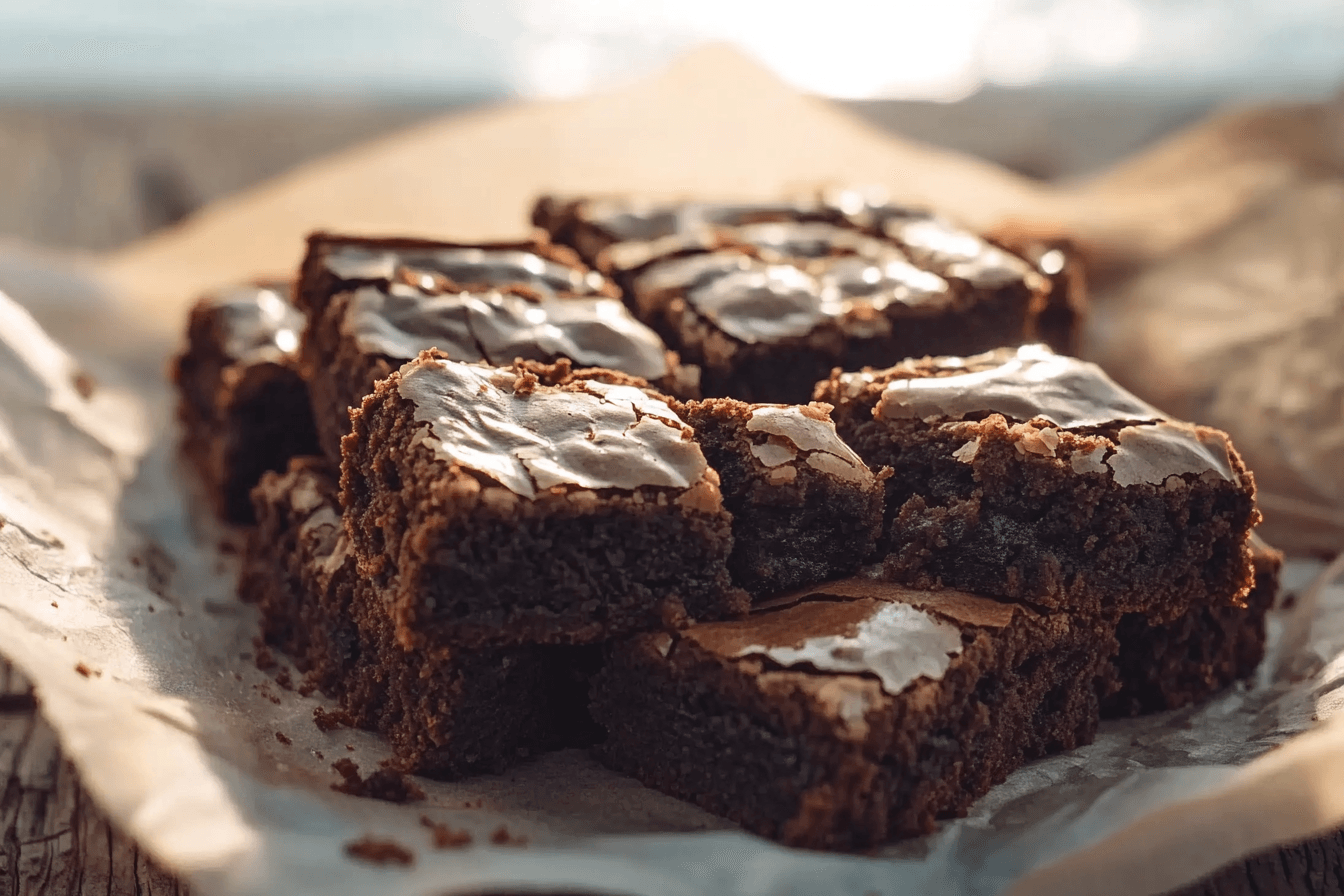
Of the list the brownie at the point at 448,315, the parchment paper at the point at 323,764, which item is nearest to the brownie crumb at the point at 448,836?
the parchment paper at the point at 323,764

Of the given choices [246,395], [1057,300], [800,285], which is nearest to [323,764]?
[246,395]

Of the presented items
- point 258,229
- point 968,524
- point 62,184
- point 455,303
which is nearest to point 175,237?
point 258,229

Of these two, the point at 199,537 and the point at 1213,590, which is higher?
the point at 1213,590

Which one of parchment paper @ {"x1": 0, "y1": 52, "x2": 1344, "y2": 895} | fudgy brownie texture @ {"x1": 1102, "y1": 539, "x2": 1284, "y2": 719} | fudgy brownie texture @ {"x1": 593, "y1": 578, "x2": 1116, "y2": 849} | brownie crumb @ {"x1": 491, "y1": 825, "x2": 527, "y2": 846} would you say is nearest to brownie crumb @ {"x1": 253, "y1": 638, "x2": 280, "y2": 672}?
parchment paper @ {"x1": 0, "y1": 52, "x2": 1344, "y2": 895}

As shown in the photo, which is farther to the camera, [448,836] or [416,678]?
[416,678]

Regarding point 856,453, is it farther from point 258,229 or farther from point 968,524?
point 258,229

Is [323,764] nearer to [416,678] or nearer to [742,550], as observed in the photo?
[416,678]

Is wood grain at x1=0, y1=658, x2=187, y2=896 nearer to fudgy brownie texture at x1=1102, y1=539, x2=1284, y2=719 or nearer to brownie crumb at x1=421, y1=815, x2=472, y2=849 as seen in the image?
brownie crumb at x1=421, y1=815, x2=472, y2=849
